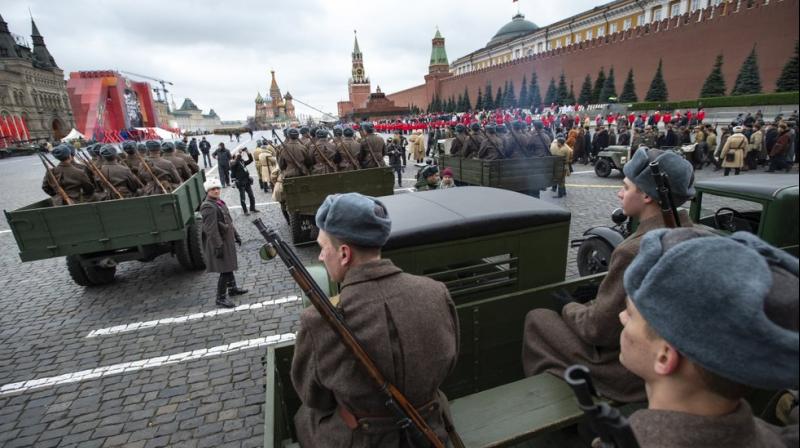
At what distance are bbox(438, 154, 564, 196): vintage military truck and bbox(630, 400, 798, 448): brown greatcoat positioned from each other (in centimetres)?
885

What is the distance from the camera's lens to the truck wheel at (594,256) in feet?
15.6

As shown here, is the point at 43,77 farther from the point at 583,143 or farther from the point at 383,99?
the point at 583,143

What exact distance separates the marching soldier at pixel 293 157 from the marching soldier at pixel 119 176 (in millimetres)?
2903

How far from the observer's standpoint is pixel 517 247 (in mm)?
3422

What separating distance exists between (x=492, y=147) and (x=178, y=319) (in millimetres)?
8002

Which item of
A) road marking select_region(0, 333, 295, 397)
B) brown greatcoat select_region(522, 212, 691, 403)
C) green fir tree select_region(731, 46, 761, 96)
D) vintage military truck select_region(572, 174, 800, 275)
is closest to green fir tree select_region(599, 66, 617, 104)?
green fir tree select_region(731, 46, 761, 96)

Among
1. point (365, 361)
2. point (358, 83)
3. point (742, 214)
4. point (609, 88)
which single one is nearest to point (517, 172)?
point (742, 214)

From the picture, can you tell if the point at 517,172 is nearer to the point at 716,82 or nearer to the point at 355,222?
the point at 355,222

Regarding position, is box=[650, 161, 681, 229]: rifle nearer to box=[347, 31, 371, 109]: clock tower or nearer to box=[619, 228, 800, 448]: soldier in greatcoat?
box=[619, 228, 800, 448]: soldier in greatcoat

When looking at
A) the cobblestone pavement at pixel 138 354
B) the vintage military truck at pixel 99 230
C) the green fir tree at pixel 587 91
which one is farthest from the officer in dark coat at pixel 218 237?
the green fir tree at pixel 587 91

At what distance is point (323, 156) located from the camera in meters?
9.54

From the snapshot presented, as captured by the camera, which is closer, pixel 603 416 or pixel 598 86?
pixel 603 416

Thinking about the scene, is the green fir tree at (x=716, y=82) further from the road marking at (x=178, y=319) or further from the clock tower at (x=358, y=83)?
the clock tower at (x=358, y=83)

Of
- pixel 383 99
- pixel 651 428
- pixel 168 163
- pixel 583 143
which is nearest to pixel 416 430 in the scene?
pixel 651 428
